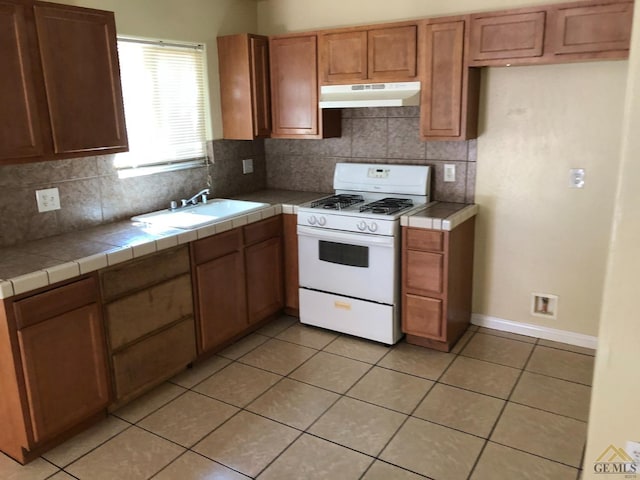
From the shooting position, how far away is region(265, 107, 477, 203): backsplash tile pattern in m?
3.58

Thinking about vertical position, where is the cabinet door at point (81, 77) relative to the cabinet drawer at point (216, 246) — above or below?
above

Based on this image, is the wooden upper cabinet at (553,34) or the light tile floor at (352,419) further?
the wooden upper cabinet at (553,34)

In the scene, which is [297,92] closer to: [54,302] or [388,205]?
[388,205]

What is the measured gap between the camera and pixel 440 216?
3.24 meters

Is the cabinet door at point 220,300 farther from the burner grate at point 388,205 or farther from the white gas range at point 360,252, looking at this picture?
the burner grate at point 388,205

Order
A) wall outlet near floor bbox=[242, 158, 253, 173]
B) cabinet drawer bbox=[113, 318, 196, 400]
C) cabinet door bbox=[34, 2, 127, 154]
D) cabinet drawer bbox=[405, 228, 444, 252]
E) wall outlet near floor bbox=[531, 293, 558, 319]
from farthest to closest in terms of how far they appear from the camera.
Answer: wall outlet near floor bbox=[242, 158, 253, 173] → wall outlet near floor bbox=[531, 293, 558, 319] → cabinet drawer bbox=[405, 228, 444, 252] → cabinet drawer bbox=[113, 318, 196, 400] → cabinet door bbox=[34, 2, 127, 154]

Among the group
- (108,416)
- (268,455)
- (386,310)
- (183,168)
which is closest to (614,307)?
(268,455)

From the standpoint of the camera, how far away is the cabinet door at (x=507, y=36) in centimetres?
289

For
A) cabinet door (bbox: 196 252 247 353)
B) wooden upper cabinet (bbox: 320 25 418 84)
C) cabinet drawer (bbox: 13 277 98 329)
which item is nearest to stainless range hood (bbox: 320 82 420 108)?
wooden upper cabinet (bbox: 320 25 418 84)

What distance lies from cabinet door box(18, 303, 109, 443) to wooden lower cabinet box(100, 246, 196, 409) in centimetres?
9

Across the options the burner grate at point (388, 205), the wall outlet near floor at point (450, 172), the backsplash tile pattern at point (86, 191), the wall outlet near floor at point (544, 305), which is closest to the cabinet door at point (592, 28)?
the wall outlet near floor at point (450, 172)

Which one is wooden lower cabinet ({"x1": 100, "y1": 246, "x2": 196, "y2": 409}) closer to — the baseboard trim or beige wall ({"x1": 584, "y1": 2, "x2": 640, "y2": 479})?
the baseboard trim

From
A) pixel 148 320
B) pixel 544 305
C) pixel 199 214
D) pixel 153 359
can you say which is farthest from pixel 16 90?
pixel 544 305

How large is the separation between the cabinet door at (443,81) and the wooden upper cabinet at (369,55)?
115mm
